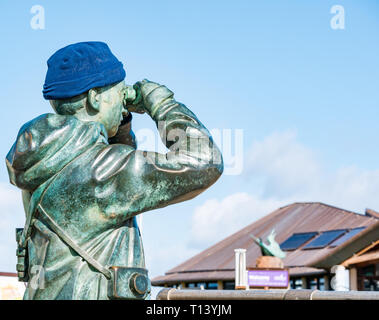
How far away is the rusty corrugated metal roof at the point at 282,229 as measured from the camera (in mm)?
34969

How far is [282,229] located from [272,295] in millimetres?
33785

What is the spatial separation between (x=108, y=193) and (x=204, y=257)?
3702 centimetres

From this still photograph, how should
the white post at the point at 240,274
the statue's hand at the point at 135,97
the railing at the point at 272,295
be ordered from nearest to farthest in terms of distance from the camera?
the statue's hand at the point at 135,97 → the railing at the point at 272,295 → the white post at the point at 240,274

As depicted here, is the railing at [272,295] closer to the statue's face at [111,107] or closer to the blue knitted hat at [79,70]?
the statue's face at [111,107]

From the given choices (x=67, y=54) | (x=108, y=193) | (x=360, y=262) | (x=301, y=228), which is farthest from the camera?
(x=301, y=228)

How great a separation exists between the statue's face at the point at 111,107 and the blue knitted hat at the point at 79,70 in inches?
2.0

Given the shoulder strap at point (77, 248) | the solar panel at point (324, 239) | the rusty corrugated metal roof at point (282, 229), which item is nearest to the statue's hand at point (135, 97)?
the shoulder strap at point (77, 248)

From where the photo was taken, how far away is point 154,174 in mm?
3461

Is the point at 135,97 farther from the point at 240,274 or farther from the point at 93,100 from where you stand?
the point at 240,274

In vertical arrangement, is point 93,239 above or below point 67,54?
below

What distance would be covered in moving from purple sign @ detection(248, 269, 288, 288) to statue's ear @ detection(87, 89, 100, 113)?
1879cm
